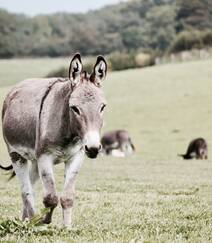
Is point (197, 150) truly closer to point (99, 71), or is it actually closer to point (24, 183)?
point (24, 183)

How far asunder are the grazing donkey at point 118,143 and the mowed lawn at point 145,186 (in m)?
1.48

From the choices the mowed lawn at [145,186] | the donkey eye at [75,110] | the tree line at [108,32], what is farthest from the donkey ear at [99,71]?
the tree line at [108,32]

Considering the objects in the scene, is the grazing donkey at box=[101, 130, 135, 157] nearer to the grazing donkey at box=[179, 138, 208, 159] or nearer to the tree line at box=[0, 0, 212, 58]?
the grazing donkey at box=[179, 138, 208, 159]

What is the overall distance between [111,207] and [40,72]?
6440 centimetres

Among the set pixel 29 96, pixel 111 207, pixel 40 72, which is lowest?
pixel 40 72

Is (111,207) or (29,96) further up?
(29,96)

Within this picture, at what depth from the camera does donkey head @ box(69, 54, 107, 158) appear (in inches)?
297

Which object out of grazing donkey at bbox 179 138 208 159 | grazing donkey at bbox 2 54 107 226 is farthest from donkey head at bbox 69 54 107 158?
grazing donkey at bbox 179 138 208 159

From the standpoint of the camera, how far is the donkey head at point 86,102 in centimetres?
755

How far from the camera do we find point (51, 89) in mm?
8891

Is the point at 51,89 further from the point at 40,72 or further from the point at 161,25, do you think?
the point at 161,25

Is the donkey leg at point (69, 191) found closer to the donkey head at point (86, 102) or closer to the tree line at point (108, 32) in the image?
the donkey head at point (86, 102)

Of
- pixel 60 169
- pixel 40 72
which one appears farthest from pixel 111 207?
pixel 40 72

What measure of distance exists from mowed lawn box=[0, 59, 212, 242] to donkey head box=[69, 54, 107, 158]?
1120mm
